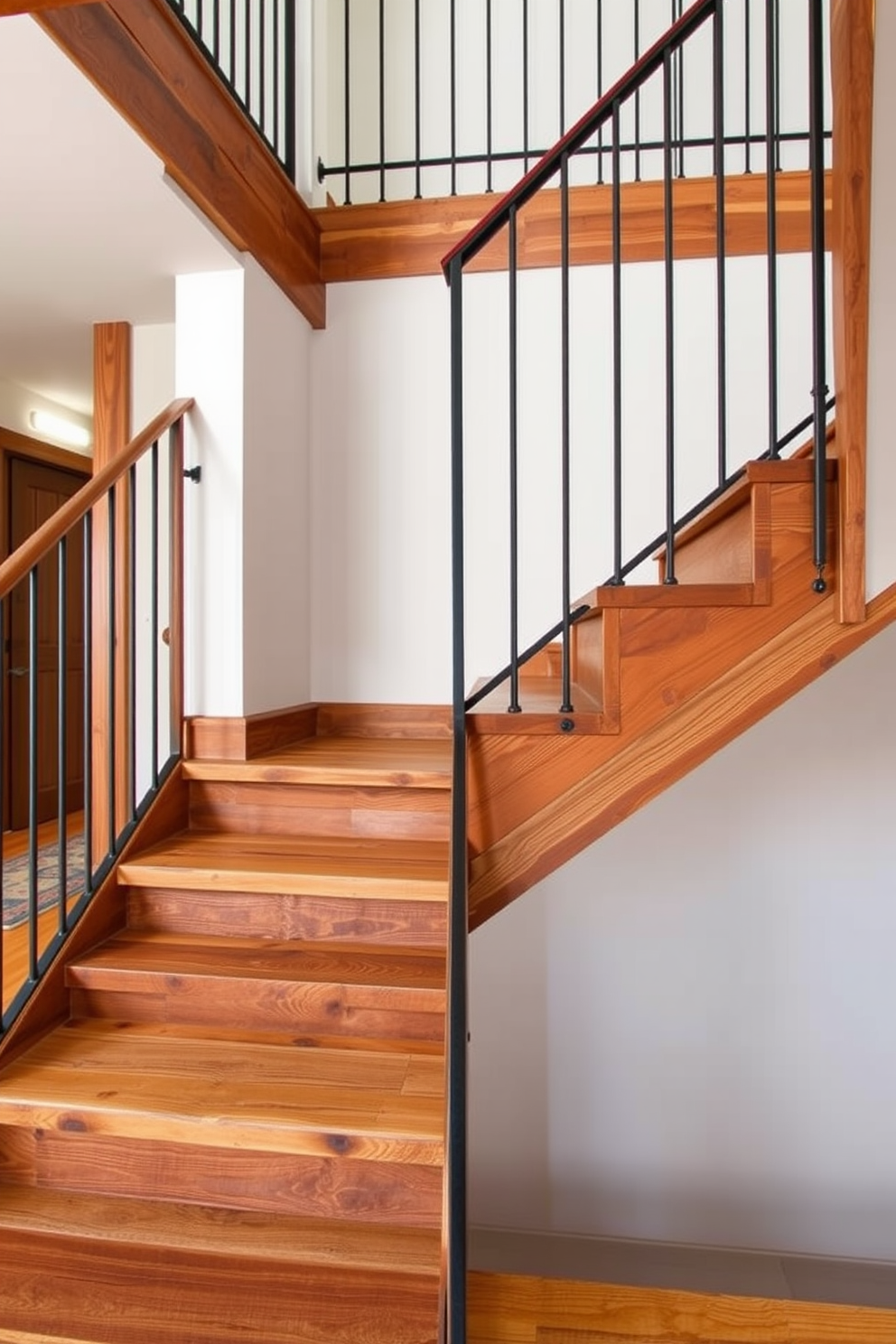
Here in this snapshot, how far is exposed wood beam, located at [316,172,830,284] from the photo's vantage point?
112 inches

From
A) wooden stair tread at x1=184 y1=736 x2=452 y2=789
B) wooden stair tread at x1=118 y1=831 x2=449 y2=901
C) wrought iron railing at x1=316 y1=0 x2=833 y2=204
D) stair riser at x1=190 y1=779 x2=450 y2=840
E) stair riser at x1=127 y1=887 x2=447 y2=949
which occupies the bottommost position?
stair riser at x1=127 y1=887 x2=447 y2=949

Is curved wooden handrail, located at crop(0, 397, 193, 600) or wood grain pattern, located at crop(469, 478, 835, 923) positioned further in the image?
curved wooden handrail, located at crop(0, 397, 193, 600)

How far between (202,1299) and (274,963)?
642 mm

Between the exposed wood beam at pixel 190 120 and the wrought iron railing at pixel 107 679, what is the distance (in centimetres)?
60

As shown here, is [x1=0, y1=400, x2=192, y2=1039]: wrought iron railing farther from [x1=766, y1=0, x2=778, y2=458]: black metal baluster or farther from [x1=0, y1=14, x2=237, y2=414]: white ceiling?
[x1=766, y1=0, x2=778, y2=458]: black metal baluster

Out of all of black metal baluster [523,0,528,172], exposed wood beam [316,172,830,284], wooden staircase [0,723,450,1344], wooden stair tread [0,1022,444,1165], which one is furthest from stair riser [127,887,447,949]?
black metal baluster [523,0,528,172]

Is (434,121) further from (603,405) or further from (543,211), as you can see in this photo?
(603,405)

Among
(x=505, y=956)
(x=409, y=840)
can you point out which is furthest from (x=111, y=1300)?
(x=505, y=956)

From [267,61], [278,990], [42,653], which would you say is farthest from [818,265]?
[42,653]

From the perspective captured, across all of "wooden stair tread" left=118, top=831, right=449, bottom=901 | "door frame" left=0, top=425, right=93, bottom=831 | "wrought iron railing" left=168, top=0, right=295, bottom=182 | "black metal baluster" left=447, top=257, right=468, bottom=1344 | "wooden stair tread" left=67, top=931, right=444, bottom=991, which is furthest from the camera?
"door frame" left=0, top=425, right=93, bottom=831

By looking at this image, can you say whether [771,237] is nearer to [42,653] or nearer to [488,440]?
[488,440]

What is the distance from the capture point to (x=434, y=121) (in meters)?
3.98

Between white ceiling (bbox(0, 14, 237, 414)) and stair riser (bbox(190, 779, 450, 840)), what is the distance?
158cm

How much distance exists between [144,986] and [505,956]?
5.50ft
